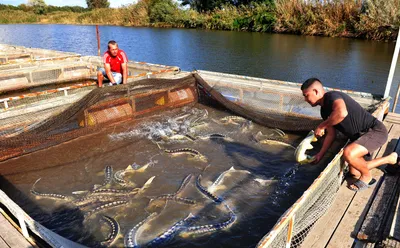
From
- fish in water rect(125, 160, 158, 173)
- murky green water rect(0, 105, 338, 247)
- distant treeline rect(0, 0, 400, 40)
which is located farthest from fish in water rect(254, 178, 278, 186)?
distant treeline rect(0, 0, 400, 40)

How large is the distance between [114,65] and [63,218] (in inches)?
154

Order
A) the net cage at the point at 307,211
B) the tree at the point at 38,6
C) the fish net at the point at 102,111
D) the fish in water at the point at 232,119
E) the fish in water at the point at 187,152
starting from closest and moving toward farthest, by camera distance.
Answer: the net cage at the point at 307,211
the fish net at the point at 102,111
the fish in water at the point at 187,152
the fish in water at the point at 232,119
the tree at the point at 38,6

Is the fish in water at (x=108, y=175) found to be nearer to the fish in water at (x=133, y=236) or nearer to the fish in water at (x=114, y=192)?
the fish in water at (x=114, y=192)

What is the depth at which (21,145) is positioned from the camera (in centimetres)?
459

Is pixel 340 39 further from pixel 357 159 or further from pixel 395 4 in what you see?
pixel 357 159

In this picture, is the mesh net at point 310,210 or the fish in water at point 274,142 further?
the fish in water at point 274,142

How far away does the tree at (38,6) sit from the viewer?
189ft

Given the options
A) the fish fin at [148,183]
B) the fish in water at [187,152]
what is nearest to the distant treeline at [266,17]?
the fish in water at [187,152]

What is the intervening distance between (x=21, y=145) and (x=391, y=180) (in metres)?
4.97

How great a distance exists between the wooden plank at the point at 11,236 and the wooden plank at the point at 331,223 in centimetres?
242

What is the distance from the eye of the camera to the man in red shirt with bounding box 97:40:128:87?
636 centimetres

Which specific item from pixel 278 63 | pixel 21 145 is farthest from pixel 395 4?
pixel 21 145

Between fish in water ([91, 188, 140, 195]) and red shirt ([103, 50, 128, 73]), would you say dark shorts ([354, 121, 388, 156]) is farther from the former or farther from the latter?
red shirt ([103, 50, 128, 73])

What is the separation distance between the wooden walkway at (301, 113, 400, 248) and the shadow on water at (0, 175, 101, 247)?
89.1 inches
